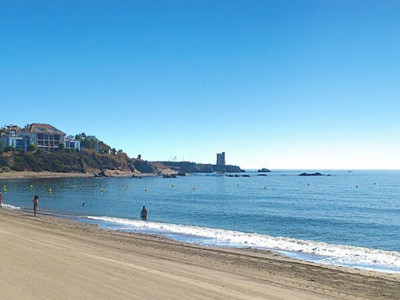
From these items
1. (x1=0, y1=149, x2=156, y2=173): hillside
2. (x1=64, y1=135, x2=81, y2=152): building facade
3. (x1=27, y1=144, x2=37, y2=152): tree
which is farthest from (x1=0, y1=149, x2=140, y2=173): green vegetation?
(x1=64, y1=135, x2=81, y2=152): building facade

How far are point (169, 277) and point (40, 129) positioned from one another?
16013cm

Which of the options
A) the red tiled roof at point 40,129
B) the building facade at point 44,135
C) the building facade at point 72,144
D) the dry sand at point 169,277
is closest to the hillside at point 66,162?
the building facade at point 72,144

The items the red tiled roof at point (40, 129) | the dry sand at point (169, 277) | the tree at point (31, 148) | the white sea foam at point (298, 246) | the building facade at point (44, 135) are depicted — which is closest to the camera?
the dry sand at point (169, 277)

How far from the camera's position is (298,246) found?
20391 millimetres

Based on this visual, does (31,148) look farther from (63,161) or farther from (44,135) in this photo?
(44,135)

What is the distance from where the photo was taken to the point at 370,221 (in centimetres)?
3272

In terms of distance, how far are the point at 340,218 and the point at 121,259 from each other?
92.1ft

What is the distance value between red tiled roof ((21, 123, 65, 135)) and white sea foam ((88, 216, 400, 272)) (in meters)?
139

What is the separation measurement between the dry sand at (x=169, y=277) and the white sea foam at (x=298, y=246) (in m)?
2.71

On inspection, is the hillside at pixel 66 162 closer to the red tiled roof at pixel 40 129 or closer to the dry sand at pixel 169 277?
the red tiled roof at pixel 40 129

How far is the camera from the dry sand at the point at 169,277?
8.20m

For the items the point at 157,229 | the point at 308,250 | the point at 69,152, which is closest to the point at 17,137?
the point at 69,152

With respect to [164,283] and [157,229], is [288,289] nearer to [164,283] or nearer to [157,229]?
[164,283]

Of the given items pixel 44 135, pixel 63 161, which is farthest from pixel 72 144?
pixel 63 161
